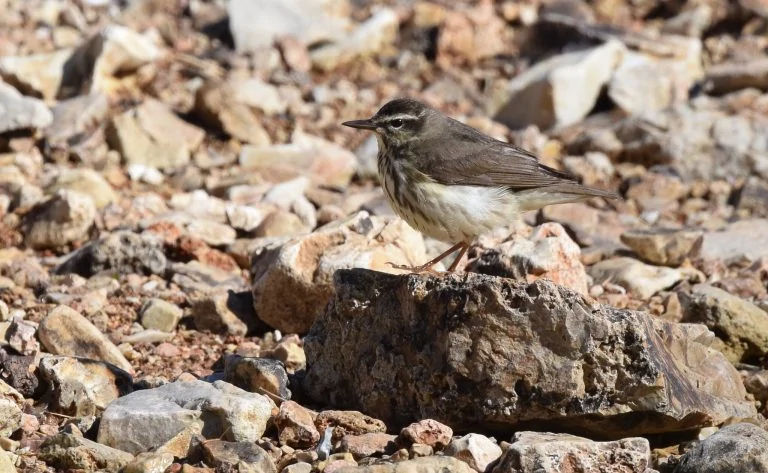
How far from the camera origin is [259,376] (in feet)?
23.0

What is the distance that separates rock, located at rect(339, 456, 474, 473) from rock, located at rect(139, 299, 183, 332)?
10.8 ft

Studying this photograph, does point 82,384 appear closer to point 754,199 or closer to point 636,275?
point 636,275

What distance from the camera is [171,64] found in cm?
1509

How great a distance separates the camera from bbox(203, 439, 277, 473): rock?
589 cm

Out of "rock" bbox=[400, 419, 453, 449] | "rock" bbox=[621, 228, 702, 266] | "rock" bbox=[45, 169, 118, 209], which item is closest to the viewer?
"rock" bbox=[400, 419, 453, 449]

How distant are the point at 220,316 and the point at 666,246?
3.98m

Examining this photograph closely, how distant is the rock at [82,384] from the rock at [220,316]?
145 centimetres

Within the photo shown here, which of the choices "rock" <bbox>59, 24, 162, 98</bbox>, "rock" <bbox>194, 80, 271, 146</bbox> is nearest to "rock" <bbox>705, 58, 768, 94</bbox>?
"rock" <bbox>194, 80, 271, 146</bbox>

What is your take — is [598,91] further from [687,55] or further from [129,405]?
[129,405]

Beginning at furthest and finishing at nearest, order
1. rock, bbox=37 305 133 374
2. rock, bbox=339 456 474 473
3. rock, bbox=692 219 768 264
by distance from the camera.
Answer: rock, bbox=692 219 768 264, rock, bbox=37 305 133 374, rock, bbox=339 456 474 473

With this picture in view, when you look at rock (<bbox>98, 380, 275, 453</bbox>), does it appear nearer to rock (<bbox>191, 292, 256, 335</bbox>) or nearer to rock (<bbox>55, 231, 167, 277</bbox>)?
rock (<bbox>191, 292, 256, 335</bbox>)

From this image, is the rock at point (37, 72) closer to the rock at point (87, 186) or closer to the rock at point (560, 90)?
the rock at point (87, 186)

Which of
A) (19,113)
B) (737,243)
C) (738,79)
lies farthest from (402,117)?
(738,79)

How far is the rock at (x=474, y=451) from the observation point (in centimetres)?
596
